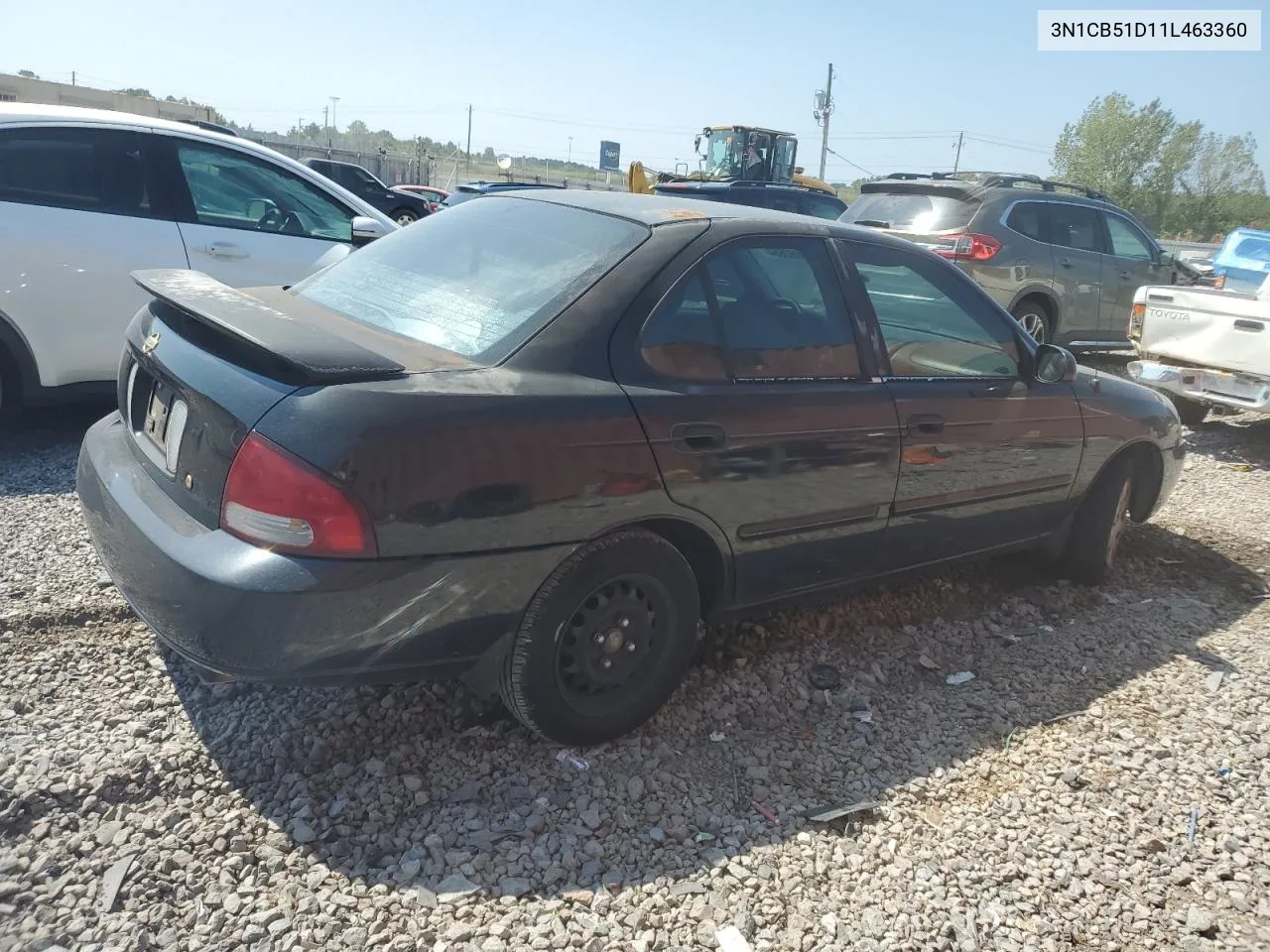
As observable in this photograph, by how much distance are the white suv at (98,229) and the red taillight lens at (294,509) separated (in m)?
2.73

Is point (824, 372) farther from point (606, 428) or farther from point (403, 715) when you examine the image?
point (403, 715)

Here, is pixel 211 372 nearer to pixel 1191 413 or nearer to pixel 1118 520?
pixel 1118 520

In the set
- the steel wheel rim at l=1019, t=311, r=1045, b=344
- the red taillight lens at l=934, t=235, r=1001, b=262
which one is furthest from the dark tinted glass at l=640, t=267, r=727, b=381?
the steel wheel rim at l=1019, t=311, r=1045, b=344

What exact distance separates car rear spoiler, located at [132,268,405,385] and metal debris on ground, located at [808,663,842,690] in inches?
76.0

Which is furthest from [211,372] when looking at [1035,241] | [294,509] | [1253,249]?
[1253,249]

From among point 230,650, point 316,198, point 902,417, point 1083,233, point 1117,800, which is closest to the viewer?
point 230,650

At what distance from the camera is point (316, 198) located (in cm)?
603

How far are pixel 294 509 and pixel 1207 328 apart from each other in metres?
7.23

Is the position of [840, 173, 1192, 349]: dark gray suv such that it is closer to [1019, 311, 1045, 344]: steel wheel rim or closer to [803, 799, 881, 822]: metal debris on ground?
[1019, 311, 1045, 344]: steel wheel rim

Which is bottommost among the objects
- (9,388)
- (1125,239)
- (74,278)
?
(9,388)

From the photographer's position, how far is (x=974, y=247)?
29.8 ft

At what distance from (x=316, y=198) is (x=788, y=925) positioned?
5223 mm

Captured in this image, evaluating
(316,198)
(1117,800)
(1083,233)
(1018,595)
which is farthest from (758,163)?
(1117,800)

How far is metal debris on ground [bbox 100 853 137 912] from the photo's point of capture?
86.5 inches
